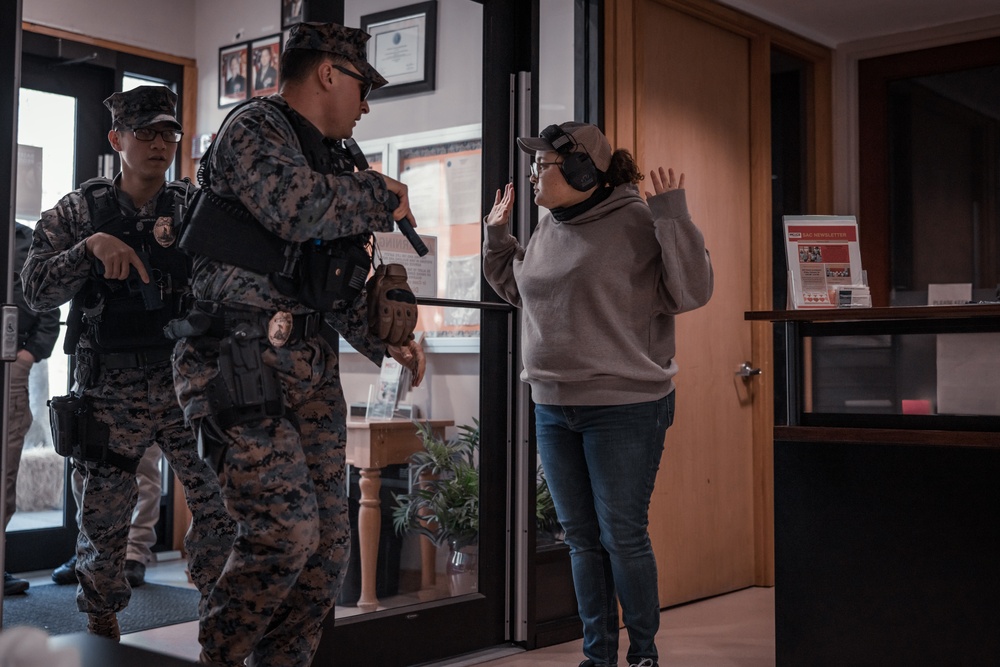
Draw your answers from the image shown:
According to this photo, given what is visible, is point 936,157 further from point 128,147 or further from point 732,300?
point 128,147

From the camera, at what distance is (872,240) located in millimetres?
5199

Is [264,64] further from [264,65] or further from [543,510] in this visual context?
[543,510]

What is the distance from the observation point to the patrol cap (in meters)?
2.83

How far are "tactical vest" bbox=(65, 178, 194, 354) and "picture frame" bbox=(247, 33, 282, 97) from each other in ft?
7.18

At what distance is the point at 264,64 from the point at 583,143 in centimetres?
270

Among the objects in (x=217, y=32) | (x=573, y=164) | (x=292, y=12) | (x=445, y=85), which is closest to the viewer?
(x=573, y=164)

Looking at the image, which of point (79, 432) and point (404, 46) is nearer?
point (79, 432)

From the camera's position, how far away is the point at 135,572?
4.46 meters

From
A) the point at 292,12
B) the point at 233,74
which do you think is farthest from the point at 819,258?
the point at 233,74

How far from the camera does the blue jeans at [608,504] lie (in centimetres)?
275

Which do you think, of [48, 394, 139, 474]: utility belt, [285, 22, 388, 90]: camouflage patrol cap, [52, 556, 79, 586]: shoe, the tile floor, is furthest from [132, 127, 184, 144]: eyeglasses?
[52, 556, 79, 586]: shoe

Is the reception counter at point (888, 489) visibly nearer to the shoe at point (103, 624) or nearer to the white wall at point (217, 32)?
the shoe at point (103, 624)

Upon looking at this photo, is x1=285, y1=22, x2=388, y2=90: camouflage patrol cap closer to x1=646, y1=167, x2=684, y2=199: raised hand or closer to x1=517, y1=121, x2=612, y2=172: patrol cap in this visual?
x1=517, y1=121, x2=612, y2=172: patrol cap

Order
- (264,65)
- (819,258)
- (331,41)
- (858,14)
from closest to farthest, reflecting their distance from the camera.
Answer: (331,41), (819,258), (858,14), (264,65)
